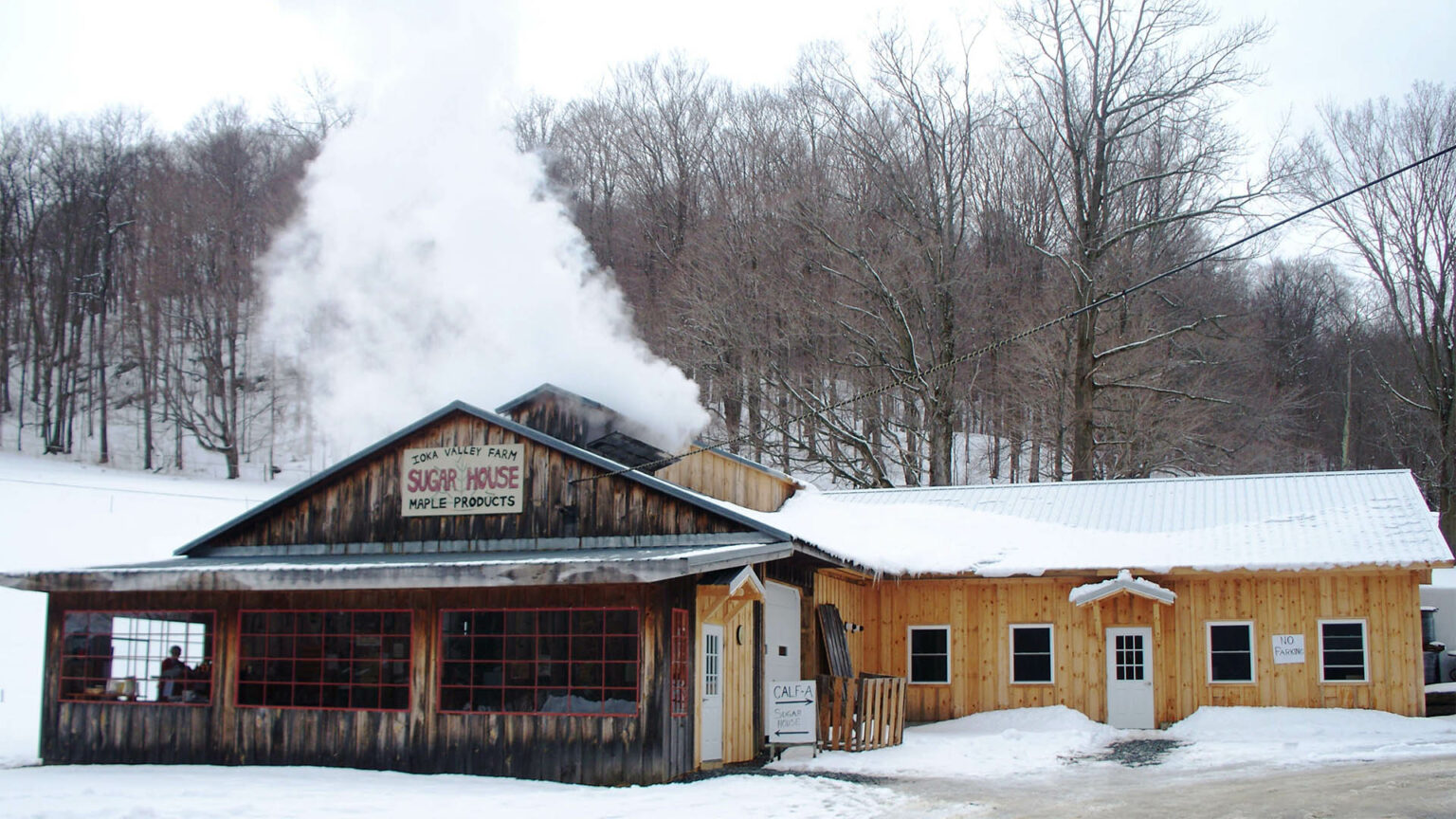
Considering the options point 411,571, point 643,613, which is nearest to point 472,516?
point 411,571

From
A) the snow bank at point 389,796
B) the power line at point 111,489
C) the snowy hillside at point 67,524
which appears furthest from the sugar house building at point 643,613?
the power line at point 111,489

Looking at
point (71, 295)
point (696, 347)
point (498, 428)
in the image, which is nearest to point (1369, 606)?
point (498, 428)

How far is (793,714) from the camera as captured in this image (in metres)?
14.4

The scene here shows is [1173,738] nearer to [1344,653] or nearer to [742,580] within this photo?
[1344,653]

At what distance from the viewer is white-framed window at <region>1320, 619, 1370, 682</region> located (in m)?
A: 17.0

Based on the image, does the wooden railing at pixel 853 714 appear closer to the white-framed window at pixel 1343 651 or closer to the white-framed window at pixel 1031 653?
the white-framed window at pixel 1031 653

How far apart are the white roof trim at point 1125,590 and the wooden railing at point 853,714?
357 cm

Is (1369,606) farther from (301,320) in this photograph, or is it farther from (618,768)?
(301,320)

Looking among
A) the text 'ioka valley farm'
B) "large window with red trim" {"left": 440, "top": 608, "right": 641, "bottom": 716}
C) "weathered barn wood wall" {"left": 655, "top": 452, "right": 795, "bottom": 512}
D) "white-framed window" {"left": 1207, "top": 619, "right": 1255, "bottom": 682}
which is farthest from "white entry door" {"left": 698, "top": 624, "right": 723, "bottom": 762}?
"white-framed window" {"left": 1207, "top": 619, "right": 1255, "bottom": 682}

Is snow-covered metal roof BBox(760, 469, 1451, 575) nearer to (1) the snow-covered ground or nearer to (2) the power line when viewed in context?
(1) the snow-covered ground

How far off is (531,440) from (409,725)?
3.59 metres

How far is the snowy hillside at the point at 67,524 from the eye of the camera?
2053 cm

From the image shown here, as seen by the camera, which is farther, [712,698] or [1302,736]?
[1302,736]

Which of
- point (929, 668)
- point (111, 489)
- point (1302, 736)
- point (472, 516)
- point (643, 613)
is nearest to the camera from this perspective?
point (643, 613)
